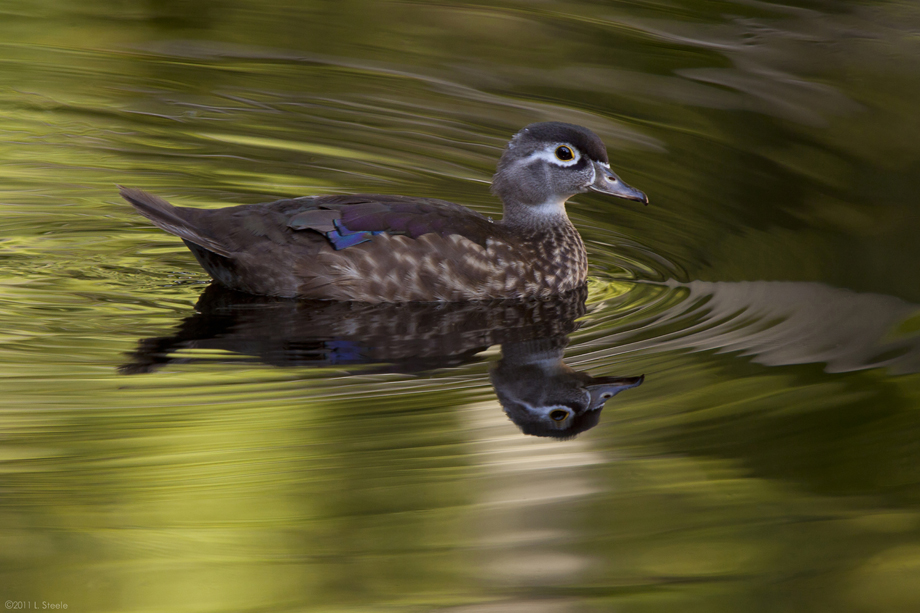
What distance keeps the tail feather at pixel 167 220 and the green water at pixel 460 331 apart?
399 mm

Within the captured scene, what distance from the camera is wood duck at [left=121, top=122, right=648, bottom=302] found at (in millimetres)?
7258

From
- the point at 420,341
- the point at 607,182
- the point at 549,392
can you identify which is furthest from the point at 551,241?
the point at 549,392

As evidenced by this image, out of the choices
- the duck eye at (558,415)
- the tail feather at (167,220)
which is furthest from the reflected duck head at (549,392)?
the tail feather at (167,220)

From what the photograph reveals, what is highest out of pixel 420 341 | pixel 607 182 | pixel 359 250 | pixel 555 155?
pixel 555 155

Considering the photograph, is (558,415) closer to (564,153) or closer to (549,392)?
(549,392)

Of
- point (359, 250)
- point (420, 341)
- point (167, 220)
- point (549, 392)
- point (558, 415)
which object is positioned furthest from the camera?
point (359, 250)

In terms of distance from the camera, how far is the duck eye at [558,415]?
5582 mm

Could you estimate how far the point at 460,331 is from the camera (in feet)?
22.3

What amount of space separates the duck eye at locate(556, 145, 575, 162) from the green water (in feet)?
2.80

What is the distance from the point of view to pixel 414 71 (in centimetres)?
1153

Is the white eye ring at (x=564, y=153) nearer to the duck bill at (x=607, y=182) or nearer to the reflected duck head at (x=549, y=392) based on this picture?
the duck bill at (x=607, y=182)

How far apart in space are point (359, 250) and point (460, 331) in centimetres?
94

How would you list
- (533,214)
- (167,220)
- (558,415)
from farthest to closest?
(533,214), (167,220), (558,415)

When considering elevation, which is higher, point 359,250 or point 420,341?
point 359,250
